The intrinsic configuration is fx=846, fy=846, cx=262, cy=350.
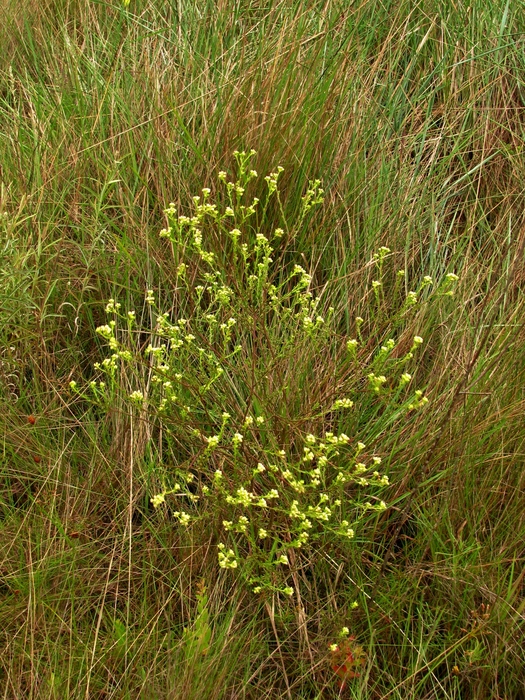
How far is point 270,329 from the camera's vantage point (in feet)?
7.39

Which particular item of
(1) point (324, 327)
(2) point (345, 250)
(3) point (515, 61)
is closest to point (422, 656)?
(1) point (324, 327)

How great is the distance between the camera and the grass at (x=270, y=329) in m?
1.85

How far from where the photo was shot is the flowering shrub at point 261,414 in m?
1.84

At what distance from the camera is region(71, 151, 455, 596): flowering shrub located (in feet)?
6.05

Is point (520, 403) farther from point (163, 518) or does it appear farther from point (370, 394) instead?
point (163, 518)

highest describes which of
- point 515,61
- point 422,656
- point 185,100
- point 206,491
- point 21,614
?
point 515,61

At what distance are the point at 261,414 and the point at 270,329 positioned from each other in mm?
298

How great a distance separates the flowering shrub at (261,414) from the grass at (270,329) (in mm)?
23

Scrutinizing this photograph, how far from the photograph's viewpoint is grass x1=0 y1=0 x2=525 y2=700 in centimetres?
185

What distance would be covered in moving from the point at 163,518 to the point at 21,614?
38cm

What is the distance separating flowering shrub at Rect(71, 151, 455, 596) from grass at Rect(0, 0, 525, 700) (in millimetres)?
23

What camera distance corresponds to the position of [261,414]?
2.04 meters

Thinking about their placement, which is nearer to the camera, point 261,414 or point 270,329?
point 261,414

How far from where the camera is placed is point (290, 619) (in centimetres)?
192
